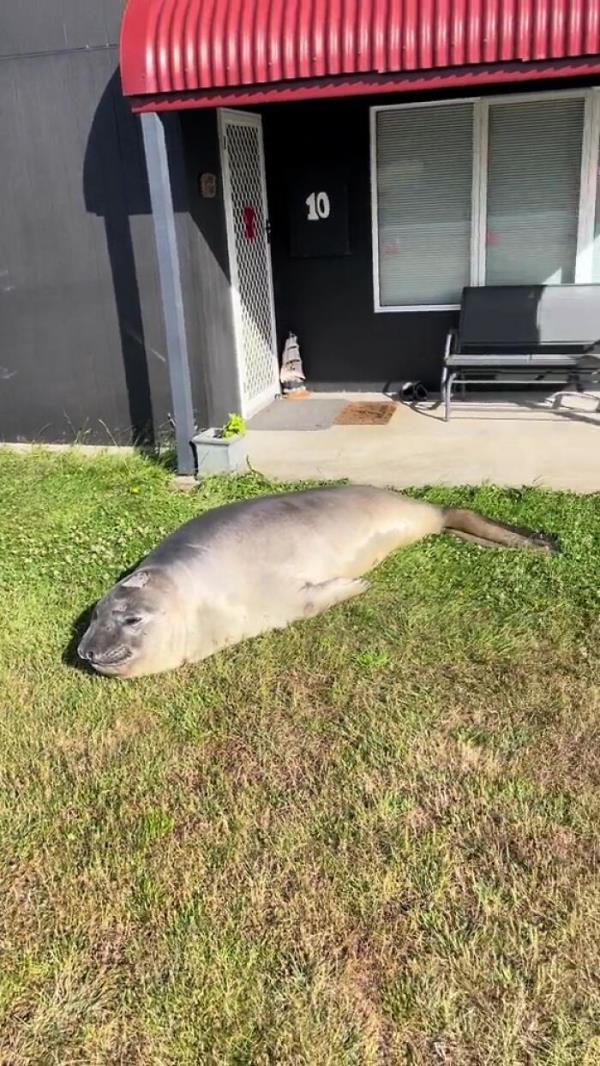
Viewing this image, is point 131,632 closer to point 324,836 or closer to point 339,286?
point 324,836

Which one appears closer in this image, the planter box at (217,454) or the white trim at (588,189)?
the planter box at (217,454)

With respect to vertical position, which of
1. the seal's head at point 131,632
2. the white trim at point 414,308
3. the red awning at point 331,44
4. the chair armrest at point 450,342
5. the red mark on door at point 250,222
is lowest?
the seal's head at point 131,632

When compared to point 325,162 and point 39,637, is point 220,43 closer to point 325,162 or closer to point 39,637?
point 325,162

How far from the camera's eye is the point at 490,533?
16.2ft

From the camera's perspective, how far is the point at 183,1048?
2.29 m

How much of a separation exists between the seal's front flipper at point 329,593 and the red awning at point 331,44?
2.95 meters

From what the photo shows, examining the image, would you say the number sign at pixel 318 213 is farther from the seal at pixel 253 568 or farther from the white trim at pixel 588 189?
the seal at pixel 253 568

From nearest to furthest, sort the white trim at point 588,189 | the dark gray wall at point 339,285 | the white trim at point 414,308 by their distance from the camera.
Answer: the white trim at point 588,189, the dark gray wall at point 339,285, the white trim at point 414,308

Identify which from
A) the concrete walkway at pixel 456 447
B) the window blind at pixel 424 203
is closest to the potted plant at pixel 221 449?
the concrete walkway at pixel 456 447

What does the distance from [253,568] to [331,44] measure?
3.18 meters

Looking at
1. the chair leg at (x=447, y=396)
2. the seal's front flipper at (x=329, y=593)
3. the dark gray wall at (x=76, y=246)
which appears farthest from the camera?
the chair leg at (x=447, y=396)

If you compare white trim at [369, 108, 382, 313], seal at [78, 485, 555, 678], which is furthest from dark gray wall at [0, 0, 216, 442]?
seal at [78, 485, 555, 678]

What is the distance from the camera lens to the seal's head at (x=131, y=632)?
3666 millimetres

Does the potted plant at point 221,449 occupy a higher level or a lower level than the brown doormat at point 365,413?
higher
